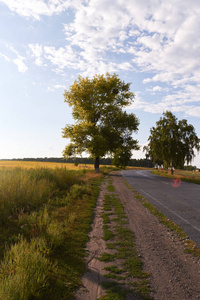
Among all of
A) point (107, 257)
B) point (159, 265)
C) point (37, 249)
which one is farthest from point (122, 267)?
point (37, 249)

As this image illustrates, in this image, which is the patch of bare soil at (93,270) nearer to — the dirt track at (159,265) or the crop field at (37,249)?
the dirt track at (159,265)

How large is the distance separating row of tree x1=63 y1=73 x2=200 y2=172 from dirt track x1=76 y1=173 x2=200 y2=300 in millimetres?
25377

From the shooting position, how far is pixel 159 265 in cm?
425

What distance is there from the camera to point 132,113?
38375 millimetres

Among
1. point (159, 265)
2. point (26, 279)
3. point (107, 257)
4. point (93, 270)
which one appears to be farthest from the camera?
point (107, 257)

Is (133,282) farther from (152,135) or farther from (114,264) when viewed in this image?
(152,135)

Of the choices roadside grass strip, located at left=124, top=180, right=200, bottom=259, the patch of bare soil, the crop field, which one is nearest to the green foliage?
the crop field

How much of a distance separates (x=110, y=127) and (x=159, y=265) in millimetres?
32099

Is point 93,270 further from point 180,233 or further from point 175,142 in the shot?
point 175,142

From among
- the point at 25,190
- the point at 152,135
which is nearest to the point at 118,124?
the point at 152,135

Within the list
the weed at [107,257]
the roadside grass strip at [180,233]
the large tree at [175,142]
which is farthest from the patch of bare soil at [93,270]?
the large tree at [175,142]

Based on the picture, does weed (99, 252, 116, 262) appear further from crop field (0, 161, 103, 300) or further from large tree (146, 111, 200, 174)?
large tree (146, 111, 200, 174)

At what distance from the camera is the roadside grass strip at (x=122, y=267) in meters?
3.35

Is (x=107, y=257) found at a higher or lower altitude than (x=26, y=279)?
lower
